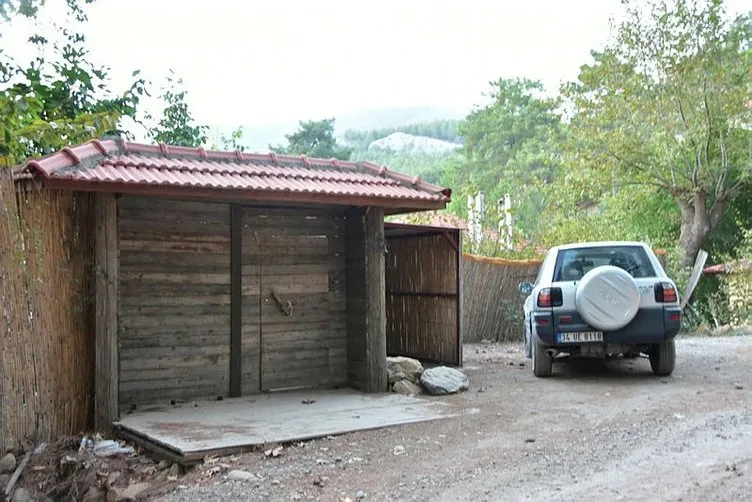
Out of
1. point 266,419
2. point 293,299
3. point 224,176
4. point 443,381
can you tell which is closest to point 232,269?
point 293,299

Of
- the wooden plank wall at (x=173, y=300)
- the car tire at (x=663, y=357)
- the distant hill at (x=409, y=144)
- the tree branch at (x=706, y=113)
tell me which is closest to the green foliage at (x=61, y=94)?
the wooden plank wall at (x=173, y=300)

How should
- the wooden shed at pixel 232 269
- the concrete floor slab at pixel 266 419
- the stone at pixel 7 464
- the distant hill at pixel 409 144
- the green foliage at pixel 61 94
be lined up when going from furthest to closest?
the distant hill at pixel 409 144, the green foliage at pixel 61 94, the wooden shed at pixel 232 269, the concrete floor slab at pixel 266 419, the stone at pixel 7 464

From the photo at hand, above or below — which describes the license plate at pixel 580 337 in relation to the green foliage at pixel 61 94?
below

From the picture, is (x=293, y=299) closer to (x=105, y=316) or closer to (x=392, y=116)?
(x=105, y=316)

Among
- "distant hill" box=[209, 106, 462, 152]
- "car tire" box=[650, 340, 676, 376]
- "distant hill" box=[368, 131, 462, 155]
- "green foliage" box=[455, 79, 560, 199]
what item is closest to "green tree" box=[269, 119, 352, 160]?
"green foliage" box=[455, 79, 560, 199]

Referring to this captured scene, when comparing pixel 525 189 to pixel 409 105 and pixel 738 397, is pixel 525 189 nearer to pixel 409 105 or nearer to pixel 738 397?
pixel 738 397

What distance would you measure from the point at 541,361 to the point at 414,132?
9222 centimetres

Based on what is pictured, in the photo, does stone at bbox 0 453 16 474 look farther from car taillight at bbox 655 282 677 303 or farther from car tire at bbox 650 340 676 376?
car tire at bbox 650 340 676 376

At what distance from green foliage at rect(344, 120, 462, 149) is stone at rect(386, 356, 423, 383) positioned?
89368mm

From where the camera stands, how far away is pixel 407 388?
7992 millimetres

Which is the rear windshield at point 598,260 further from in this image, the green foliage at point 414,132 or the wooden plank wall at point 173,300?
the green foliage at point 414,132

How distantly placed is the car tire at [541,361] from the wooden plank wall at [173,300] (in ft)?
11.7

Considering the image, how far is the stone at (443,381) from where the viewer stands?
788 cm

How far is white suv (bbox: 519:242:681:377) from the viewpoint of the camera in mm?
7883
